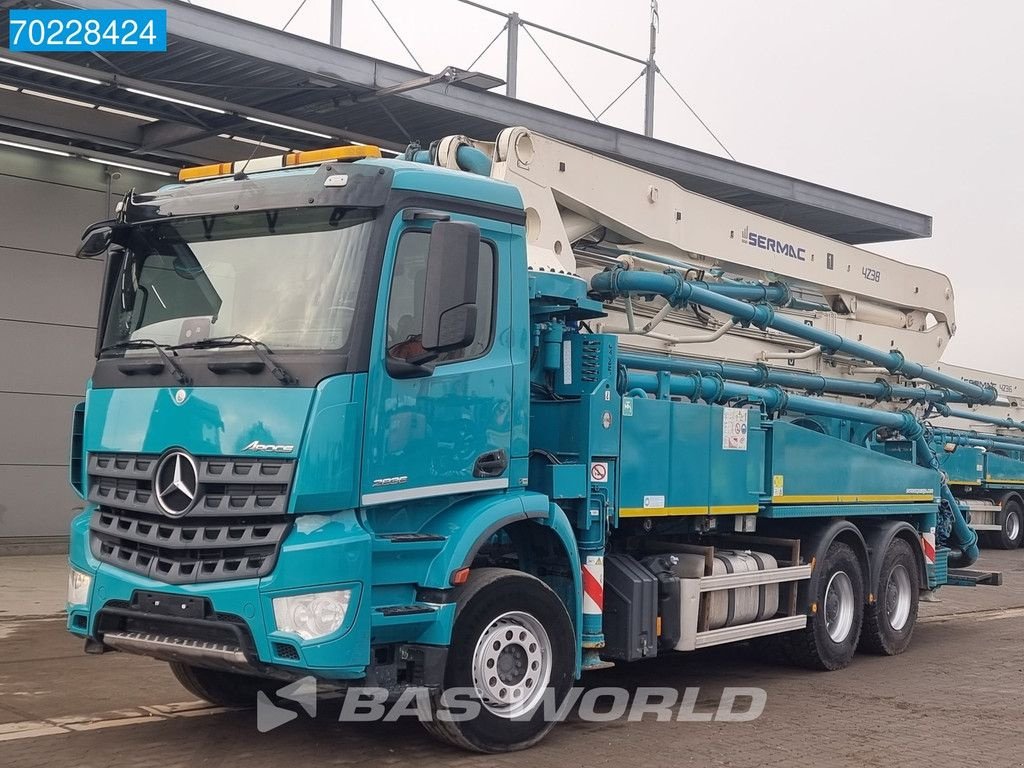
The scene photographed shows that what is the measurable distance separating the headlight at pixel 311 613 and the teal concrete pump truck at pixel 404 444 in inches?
0.4

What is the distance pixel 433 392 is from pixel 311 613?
52.6 inches

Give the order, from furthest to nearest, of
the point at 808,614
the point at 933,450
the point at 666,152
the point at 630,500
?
the point at 666,152 < the point at 933,450 < the point at 808,614 < the point at 630,500

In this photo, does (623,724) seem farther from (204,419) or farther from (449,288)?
(204,419)

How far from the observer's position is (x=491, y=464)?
696 cm

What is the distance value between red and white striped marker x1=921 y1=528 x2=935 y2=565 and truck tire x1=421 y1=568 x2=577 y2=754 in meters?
5.68

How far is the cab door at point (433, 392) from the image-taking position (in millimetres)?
6395

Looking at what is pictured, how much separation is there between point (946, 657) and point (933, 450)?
7.42ft

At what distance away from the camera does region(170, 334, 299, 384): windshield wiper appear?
622 cm

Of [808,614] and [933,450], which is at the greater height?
[933,450]

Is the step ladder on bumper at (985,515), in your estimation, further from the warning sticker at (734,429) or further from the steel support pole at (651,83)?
the warning sticker at (734,429)

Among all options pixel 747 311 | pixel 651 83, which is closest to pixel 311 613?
pixel 747 311

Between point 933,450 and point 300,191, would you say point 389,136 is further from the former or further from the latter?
point 300,191

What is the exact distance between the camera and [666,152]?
58.0ft

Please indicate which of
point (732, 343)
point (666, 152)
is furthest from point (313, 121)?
point (732, 343)
